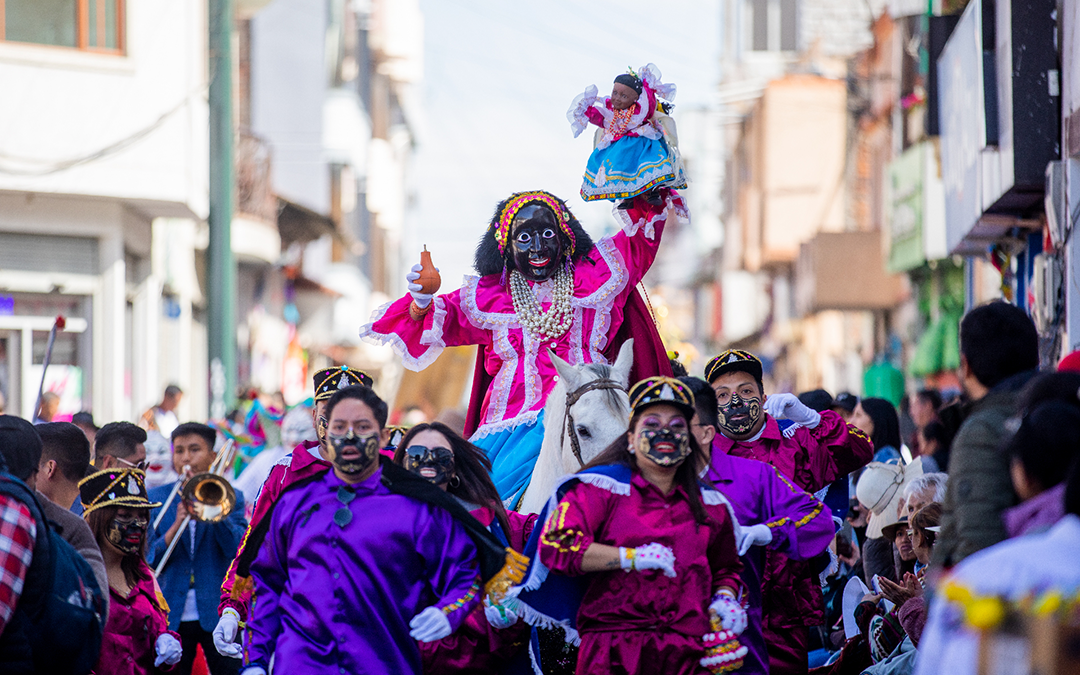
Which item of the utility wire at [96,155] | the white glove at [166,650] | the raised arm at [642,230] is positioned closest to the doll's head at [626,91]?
the raised arm at [642,230]

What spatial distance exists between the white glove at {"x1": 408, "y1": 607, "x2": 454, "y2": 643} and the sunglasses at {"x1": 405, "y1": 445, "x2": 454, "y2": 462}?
2.67 feet

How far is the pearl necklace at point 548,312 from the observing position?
769 centimetres

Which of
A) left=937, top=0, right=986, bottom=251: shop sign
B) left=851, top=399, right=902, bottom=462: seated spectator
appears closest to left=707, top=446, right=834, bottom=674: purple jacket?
left=851, top=399, right=902, bottom=462: seated spectator

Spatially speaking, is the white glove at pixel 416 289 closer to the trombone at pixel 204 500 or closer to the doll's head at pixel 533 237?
the doll's head at pixel 533 237

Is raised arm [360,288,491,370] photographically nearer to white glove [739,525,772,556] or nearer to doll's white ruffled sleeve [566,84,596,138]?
doll's white ruffled sleeve [566,84,596,138]

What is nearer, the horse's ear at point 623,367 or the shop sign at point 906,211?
the horse's ear at point 623,367

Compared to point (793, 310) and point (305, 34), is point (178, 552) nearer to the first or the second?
point (305, 34)

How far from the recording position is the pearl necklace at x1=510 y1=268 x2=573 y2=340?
25.2ft

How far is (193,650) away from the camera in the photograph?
27.1 ft

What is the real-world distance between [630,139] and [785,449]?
1807mm

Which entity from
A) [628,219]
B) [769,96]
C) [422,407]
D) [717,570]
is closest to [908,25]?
[422,407]

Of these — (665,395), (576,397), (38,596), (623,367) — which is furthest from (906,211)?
(38,596)

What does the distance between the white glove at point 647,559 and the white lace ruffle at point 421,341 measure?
2.81 m

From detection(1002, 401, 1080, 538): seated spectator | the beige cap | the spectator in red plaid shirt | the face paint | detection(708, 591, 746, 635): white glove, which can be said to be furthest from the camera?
the beige cap
